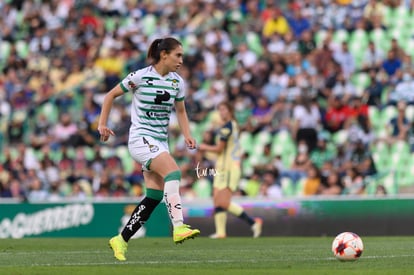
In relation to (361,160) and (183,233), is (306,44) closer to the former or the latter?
(361,160)

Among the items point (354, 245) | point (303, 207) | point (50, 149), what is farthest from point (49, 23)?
point (354, 245)

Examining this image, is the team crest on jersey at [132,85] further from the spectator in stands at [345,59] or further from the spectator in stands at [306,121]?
the spectator in stands at [345,59]

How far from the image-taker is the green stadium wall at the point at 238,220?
20000 millimetres

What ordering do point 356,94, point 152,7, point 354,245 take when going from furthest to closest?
1. point 152,7
2. point 356,94
3. point 354,245

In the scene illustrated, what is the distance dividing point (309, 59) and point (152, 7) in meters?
5.94

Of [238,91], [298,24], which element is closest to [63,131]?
[238,91]

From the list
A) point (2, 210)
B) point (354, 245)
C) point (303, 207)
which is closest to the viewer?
point (354, 245)

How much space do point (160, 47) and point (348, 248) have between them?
9.81 ft

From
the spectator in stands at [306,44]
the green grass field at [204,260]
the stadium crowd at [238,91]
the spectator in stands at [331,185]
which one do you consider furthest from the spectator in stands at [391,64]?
the green grass field at [204,260]

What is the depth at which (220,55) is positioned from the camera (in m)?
26.5

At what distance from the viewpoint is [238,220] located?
Result: 822 inches

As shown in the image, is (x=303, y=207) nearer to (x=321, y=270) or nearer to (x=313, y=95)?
(x=313, y=95)

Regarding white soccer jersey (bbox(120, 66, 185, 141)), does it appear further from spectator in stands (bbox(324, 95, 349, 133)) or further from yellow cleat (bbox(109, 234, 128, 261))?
spectator in stands (bbox(324, 95, 349, 133))

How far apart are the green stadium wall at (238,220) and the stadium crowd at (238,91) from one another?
125cm
